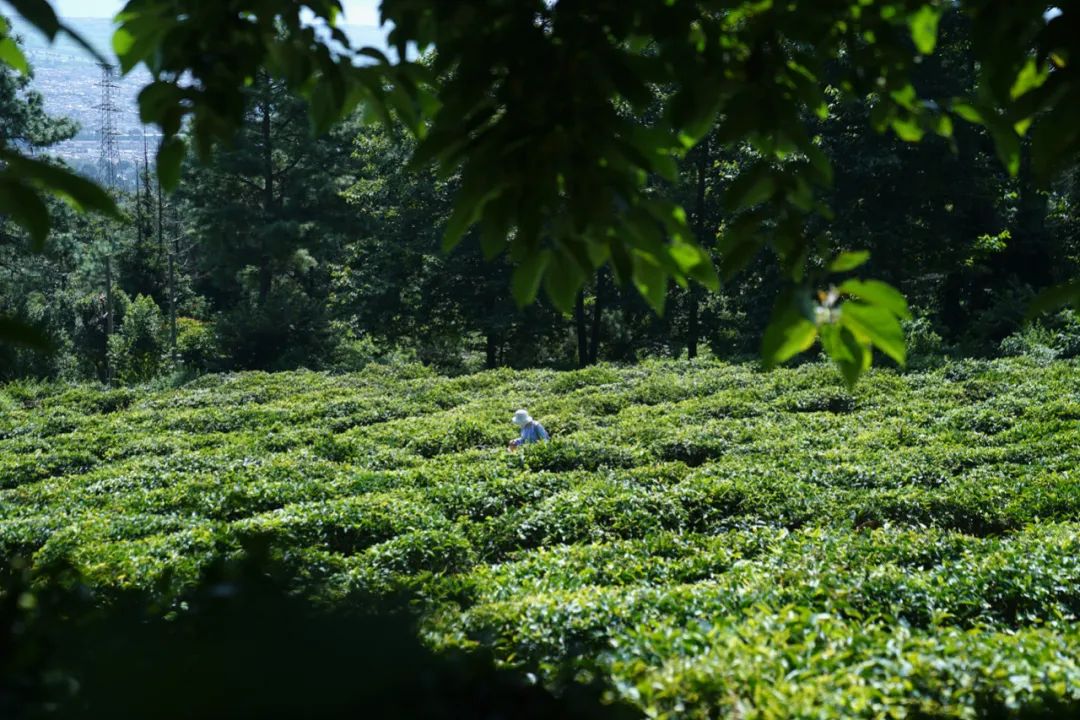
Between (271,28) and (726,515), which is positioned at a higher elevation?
(271,28)

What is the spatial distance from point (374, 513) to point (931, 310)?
21.2 metres

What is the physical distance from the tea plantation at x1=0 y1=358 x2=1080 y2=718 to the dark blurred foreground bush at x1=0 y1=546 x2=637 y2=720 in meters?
0.27

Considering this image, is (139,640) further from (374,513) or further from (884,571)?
(374,513)

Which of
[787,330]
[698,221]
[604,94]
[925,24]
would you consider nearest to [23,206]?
[604,94]

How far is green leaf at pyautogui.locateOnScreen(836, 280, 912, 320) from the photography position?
2010mm

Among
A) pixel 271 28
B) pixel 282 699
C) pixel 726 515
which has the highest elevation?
pixel 271 28

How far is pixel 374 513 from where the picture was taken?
26.9 ft

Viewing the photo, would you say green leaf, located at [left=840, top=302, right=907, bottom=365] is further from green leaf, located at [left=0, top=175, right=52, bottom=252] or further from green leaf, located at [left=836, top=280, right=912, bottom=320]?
green leaf, located at [left=0, top=175, right=52, bottom=252]

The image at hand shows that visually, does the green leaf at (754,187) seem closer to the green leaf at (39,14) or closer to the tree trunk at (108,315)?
the green leaf at (39,14)

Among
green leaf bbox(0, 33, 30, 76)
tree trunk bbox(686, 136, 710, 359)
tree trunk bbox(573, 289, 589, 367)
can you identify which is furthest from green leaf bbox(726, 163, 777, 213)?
tree trunk bbox(573, 289, 589, 367)

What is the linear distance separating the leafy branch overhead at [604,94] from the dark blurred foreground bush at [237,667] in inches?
39.5

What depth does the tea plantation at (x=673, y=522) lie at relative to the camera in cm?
357

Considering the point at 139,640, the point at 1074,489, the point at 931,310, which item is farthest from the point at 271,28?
the point at 931,310

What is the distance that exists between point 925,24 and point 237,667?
7.49ft
